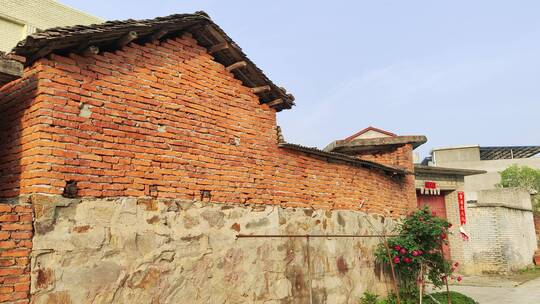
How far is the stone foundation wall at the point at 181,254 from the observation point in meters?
3.88

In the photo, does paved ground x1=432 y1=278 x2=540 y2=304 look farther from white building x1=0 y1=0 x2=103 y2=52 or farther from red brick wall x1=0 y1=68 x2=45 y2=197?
white building x1=0 y1=0 x2=103 y2=52

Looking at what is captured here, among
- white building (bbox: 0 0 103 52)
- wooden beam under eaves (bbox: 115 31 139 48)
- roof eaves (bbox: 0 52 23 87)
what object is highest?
white building (bbox: 0 0 103 52)

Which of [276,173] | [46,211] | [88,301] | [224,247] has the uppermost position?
[276,173]

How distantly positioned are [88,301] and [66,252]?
523mm

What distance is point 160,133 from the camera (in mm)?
4895

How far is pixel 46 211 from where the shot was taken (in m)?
3.80

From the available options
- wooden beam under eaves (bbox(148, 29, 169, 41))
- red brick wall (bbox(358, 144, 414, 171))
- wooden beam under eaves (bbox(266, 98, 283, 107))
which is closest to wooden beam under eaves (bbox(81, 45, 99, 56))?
wooden beam under eaves (bbox(148, 29, 169, 41))

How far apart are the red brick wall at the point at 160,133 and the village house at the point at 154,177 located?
0.02m

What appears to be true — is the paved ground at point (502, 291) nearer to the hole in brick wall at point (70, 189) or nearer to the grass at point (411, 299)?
the grass at point (411, 299)

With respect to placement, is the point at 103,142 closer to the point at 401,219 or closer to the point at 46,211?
the point at 46,211

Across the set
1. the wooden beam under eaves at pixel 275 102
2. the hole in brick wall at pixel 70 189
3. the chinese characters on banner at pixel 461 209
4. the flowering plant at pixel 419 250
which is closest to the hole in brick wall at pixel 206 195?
the hole in brick wall at pixel 70 189

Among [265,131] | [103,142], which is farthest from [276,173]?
[103,142]

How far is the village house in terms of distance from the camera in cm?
391

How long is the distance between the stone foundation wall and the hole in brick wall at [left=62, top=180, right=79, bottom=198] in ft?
0.25
